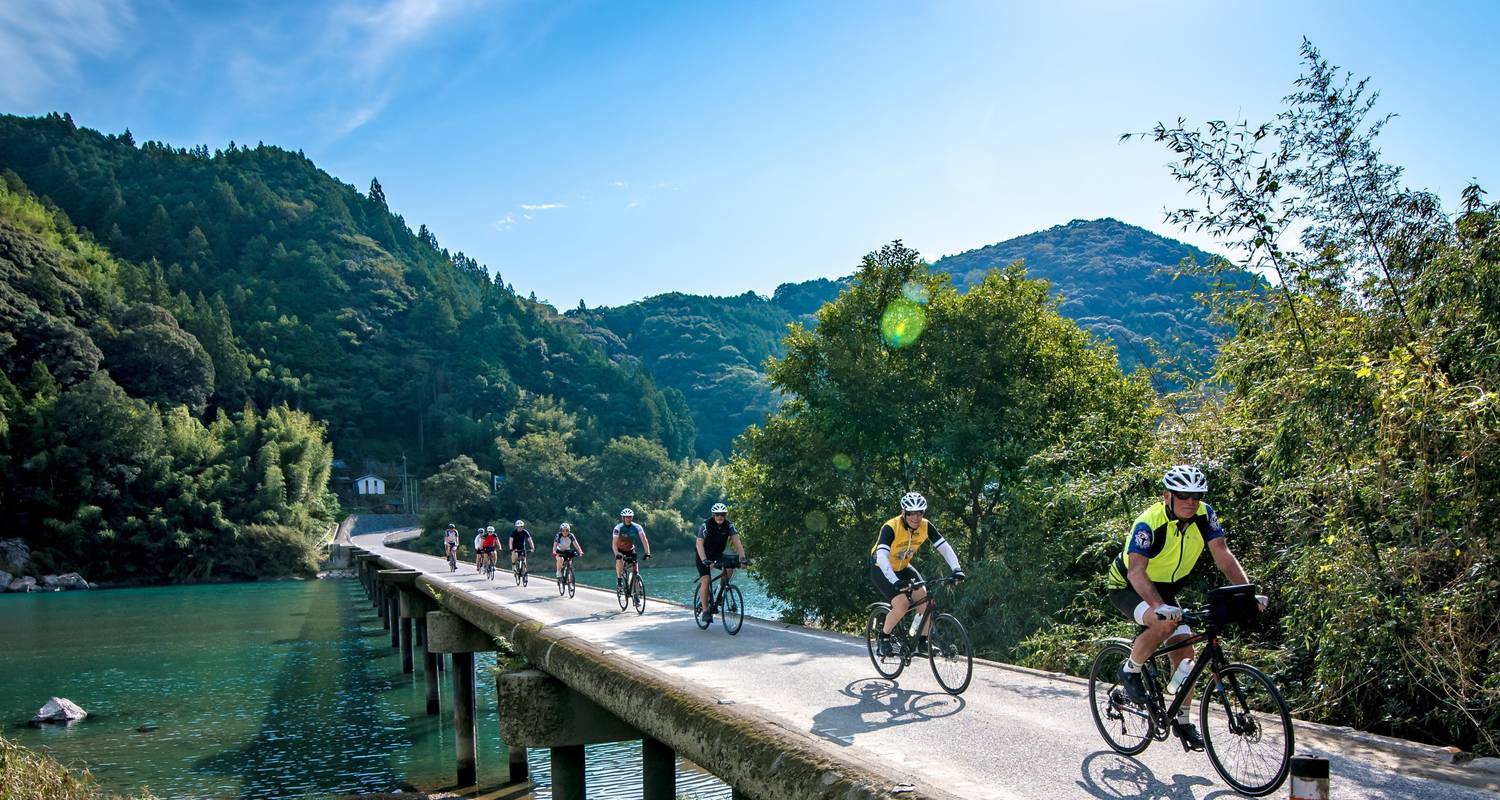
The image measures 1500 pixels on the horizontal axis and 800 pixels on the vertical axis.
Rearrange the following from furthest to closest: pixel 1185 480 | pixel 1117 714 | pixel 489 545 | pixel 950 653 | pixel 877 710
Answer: pixel 489 545 → pixel 950 653 → pixel 877 710 → pixel 1117 714 → pixel 1185 480

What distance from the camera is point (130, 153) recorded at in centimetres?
17988

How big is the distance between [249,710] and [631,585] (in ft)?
32.7

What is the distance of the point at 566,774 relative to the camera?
35.3ft

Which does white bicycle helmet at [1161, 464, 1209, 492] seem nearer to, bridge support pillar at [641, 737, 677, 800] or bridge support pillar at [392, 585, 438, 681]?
bridge support pillar at [641, 737, 677, 800]

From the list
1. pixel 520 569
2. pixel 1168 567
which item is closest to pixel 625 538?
pixel 520 569

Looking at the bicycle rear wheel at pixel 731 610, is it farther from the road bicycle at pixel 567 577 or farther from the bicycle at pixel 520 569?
the bicycle at pixel 520 569

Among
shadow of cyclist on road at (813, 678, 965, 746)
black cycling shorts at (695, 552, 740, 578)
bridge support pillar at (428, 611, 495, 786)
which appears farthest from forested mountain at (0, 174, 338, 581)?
shadow of cyclist on road at (813, 678, 965, 746)

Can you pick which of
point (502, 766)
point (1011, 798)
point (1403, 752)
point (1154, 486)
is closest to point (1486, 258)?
point (1403, 752)

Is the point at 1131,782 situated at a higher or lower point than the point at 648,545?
lower

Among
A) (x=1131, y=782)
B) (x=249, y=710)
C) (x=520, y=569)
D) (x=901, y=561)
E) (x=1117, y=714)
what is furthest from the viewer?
(x=520, y=569)

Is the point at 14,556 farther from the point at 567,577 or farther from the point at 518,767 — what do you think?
the point at 518,767

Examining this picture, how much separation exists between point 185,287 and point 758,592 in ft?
378

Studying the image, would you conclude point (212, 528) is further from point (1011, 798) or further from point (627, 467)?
point (1011, 798)

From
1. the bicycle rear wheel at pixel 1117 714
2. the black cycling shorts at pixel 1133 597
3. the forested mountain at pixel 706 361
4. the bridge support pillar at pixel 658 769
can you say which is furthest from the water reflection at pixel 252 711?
the forested mountain at pixel 706 361
